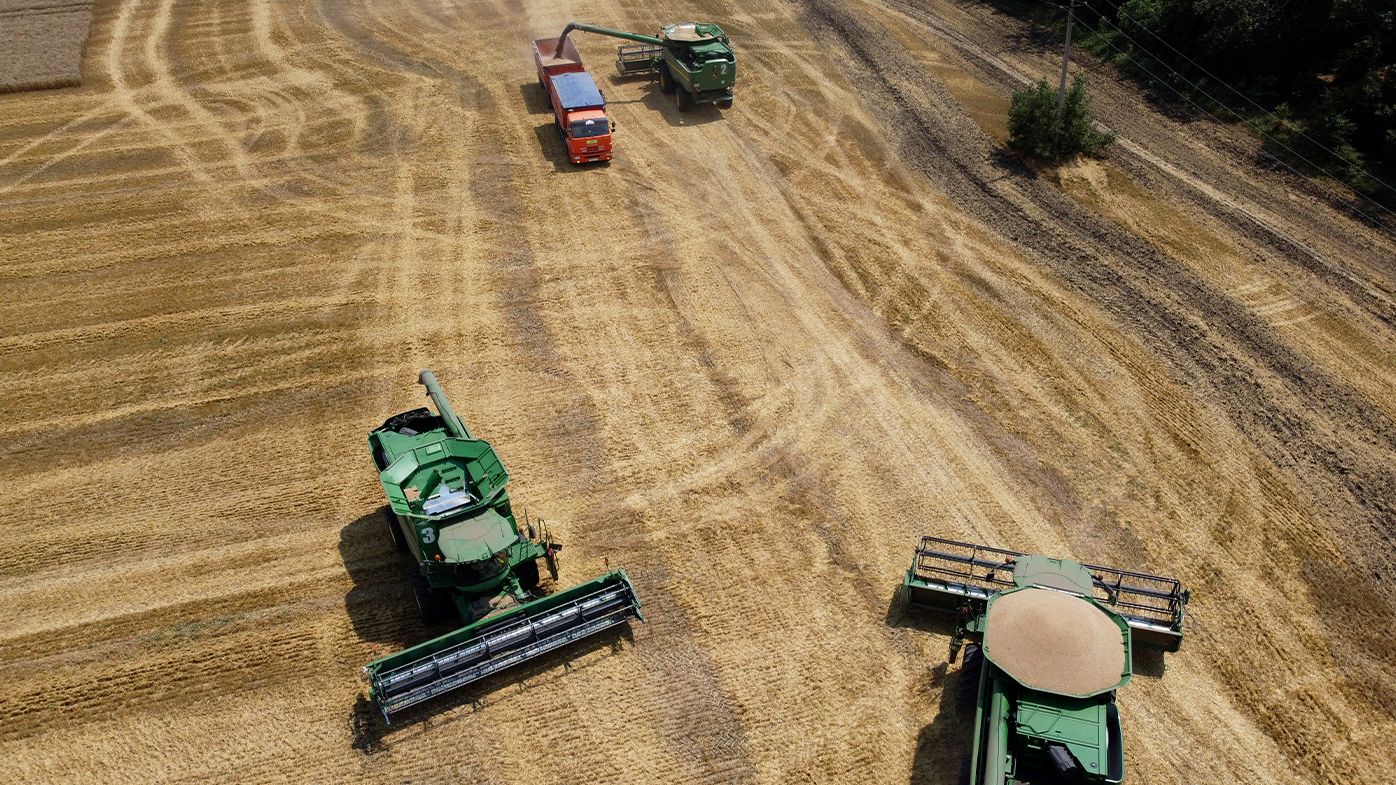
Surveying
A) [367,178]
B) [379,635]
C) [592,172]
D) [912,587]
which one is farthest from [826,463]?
[367,178]

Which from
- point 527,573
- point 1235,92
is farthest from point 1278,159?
point 527,573

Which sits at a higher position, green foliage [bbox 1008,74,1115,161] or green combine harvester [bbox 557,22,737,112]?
green foliage [bbox 1008,74,1115,161]

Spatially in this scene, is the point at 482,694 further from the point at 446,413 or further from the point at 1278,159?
the point at 1278,159

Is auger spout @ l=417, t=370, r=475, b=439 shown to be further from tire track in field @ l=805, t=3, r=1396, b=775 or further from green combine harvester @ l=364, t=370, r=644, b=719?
tire track in field @ l=805, t=3, r=1396, b=775

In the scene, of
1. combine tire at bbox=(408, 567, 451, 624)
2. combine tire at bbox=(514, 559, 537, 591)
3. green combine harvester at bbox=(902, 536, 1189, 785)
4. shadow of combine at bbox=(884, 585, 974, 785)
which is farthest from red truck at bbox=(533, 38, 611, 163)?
green combine harvester at bbox=(902, 536, 1189, 785)

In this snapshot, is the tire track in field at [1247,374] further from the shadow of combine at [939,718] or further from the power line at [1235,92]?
the power line at [1235,92]

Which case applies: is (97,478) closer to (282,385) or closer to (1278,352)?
(282,385)
